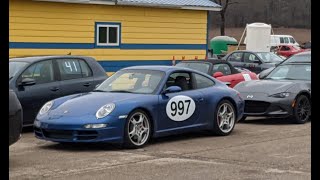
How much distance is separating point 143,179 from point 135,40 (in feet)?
43.9

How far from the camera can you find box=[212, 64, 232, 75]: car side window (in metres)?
16.0

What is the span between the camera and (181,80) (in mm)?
10336

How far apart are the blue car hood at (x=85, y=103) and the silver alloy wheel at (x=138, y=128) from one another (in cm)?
32

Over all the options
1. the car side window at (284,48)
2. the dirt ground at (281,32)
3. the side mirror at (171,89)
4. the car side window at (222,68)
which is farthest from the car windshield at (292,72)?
the dirt ground at (281,32)

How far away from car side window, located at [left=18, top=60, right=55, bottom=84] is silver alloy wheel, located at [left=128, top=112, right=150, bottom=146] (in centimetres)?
291

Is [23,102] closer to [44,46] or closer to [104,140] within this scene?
[104,140]

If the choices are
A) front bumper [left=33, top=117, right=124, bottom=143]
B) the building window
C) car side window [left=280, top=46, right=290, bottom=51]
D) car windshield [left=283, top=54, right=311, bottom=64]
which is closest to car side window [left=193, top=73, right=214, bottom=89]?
front bumper [left=33, top=117, right=124, bottom=143]

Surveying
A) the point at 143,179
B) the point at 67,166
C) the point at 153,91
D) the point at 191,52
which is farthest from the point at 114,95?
the point at 191,52

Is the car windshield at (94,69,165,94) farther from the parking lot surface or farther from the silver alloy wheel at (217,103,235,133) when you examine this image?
the silver alloy wheel at (217,103,235,133)

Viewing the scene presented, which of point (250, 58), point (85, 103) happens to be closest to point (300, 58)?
point (85, 103)

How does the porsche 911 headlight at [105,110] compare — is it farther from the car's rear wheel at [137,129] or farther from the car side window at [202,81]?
the car side window at [202,81]

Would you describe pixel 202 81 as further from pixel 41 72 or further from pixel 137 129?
pixel 41 72

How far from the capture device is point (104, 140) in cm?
872
